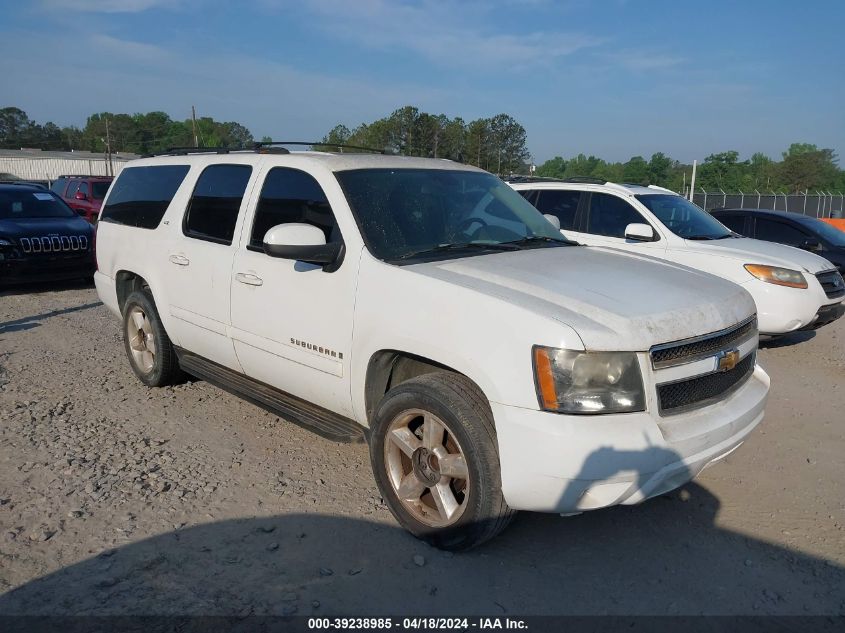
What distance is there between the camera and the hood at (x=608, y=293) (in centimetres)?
282

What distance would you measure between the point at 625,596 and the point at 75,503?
2.87m

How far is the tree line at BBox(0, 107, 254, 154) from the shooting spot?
92.2 meters

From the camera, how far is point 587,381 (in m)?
2.77

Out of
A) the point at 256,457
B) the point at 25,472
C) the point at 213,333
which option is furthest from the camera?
the point at 213,333

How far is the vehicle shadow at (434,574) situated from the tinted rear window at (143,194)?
282cm

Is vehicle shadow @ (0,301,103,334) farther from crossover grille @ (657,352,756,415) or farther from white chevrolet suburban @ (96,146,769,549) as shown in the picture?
crossover grille @ (657,352,756,415)

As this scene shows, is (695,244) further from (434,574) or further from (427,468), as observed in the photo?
(434,574)

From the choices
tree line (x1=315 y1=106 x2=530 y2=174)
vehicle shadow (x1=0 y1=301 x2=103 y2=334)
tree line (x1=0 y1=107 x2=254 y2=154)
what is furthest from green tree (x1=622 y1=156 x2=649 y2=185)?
vehicle shadow (x1=0 y1=301 x2=103 y2=334)

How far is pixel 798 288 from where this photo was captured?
6992 mm

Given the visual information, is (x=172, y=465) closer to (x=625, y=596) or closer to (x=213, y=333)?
(x=213, y=333)

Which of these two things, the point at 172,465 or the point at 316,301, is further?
the point at 172,465

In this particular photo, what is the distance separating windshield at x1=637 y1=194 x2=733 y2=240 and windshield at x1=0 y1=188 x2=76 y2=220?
8991 mm

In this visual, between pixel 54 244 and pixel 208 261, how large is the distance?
6.72 meters

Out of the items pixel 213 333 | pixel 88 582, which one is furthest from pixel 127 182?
pixel 88 582
